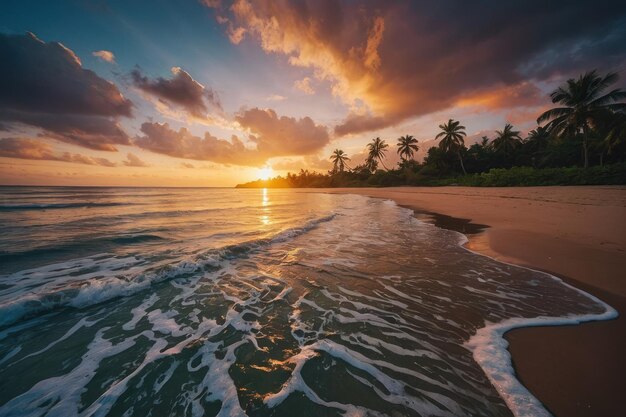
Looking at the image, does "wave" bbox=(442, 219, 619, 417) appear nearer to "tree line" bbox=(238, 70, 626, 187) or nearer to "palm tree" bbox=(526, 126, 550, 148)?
"tree line" bbox=(238, 70, 626, 187)

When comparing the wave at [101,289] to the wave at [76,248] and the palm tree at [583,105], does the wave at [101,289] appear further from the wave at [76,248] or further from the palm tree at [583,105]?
the palm tree at [583,105]

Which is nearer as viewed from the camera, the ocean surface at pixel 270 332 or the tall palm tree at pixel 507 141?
the ocean surface at pixel 270 332

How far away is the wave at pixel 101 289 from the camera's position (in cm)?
416

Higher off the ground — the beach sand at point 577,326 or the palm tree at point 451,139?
the palm tree at point 451,139

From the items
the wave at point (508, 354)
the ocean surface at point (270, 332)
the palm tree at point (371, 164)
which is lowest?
the ocean surface at point (270, 332)

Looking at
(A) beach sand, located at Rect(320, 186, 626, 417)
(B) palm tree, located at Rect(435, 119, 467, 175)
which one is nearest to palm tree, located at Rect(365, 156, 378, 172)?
(B) palm tree, located at Rect(435, 119, 467, 175)

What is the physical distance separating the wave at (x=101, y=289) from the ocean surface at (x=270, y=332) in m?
0.03

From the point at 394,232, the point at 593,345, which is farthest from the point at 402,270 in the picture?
the point at 394,232

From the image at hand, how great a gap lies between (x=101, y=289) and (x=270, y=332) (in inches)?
162

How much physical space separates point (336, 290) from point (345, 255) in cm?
243

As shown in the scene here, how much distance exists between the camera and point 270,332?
11.7ft

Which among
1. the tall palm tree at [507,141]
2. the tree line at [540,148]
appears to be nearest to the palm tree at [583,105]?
the tree line at [540,148]

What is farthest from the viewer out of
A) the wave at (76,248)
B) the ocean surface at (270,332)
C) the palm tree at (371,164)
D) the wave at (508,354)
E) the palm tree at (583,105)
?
the palm tree at (371,164)

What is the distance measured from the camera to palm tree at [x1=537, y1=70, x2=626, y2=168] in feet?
87.4
